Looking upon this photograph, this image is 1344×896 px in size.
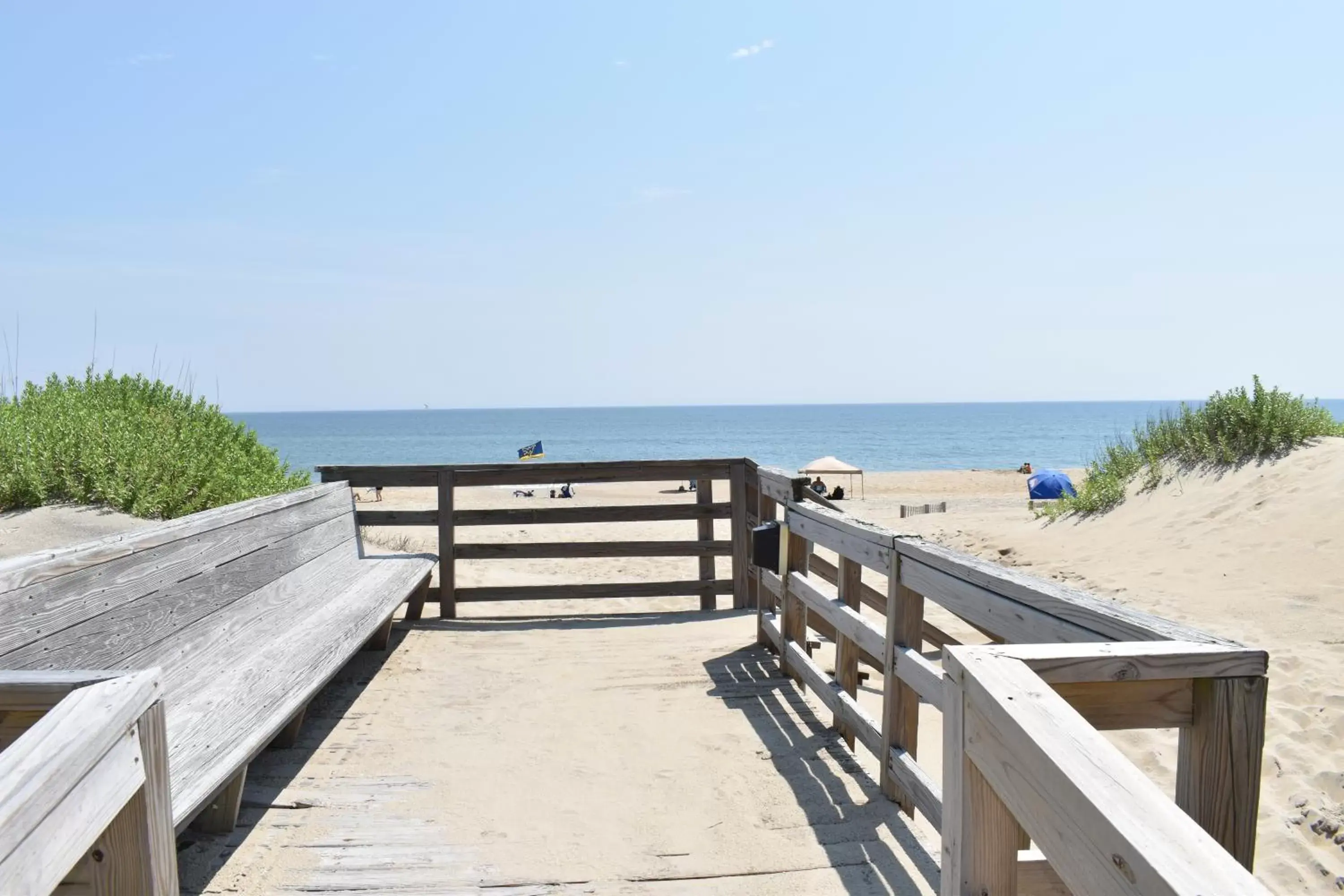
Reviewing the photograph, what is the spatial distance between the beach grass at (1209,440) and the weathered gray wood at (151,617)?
11.0 metres

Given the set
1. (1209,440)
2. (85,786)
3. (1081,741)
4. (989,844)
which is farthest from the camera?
(1209,440)

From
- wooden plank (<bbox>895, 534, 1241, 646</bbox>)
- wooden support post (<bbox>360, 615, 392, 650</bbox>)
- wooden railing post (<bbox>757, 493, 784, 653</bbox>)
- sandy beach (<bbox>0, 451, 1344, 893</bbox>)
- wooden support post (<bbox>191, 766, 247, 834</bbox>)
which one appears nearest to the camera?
wooden plank (<bbox>895, 534, 1241, 646</bbox>)

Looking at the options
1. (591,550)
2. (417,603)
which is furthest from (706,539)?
(417,603)

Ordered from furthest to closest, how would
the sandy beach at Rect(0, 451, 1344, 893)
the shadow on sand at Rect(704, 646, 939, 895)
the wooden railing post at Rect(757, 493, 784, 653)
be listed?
1. the wooden railing post at Rect(757, 493, 784, 653)
2. the sandy beach at Rect(0, 451, 1344, 893)
3. the shadow on sand at Rect(704, 646, 939, 895)

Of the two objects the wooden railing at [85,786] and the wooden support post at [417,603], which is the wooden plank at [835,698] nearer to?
the wooden railing at [85,786]

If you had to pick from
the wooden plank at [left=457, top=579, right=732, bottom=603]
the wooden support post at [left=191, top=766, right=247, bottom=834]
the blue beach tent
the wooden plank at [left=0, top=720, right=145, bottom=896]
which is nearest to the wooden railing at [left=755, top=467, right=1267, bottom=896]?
the wooden plank at [left=0, top=720, right=145, bottom=896]

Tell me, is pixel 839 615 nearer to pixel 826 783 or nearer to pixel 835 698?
pixel 835 698

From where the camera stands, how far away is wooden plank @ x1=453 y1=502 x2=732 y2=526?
7535mm

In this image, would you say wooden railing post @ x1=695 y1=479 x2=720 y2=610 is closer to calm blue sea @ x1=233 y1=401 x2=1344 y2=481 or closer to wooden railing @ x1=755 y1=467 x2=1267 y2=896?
wooden railing @ x1=755 y1=467 x2=1267 y2=896

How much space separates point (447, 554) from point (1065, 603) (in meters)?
5.95

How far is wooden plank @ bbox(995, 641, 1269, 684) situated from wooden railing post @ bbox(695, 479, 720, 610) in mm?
5917

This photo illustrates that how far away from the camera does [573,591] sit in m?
7.78

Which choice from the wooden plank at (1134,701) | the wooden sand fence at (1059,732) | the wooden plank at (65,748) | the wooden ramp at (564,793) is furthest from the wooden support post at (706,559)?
the wooden plank at (65,748)

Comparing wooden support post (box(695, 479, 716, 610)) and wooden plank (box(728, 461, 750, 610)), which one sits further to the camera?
wooden support post (box(695, 479, 716, 610))
